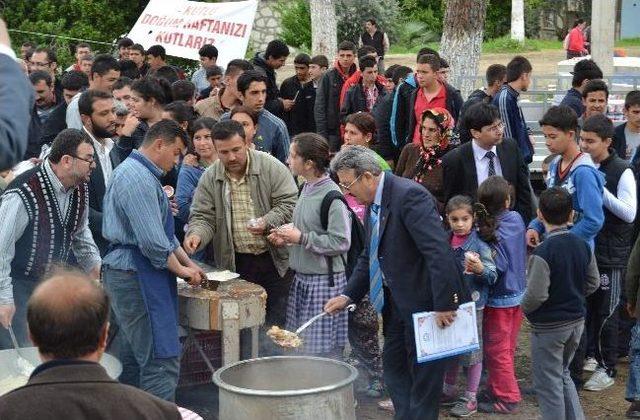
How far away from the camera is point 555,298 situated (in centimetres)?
666

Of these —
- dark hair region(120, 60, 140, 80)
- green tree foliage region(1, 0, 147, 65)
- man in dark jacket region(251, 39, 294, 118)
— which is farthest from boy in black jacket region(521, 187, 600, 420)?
green tree foliage region(1, 0, 147, 65)

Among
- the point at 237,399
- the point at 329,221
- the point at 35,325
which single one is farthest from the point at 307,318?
the point at 35,325

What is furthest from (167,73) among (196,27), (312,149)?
(312,149)

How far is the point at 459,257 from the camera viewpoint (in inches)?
291

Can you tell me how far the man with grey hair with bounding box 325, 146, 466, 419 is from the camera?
242 inches

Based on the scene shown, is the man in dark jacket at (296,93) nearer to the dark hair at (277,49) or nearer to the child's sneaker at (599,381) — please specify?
the dark hair at (277,49)

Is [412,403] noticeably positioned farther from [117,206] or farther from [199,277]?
[117,206]

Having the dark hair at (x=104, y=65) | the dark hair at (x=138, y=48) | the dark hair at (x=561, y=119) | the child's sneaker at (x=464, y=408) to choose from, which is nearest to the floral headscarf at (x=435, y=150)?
the dark hair at (x=561, y=119)

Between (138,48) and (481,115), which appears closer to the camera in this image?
(481,115)

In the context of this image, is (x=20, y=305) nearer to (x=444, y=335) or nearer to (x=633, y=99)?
(x=444, y=335)

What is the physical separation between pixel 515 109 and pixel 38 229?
474cm

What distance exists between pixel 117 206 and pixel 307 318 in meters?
1.63

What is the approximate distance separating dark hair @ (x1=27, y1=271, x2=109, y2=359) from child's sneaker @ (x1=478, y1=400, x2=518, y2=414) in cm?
495

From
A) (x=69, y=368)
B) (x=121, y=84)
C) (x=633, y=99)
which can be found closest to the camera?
(x=69, y=368)
